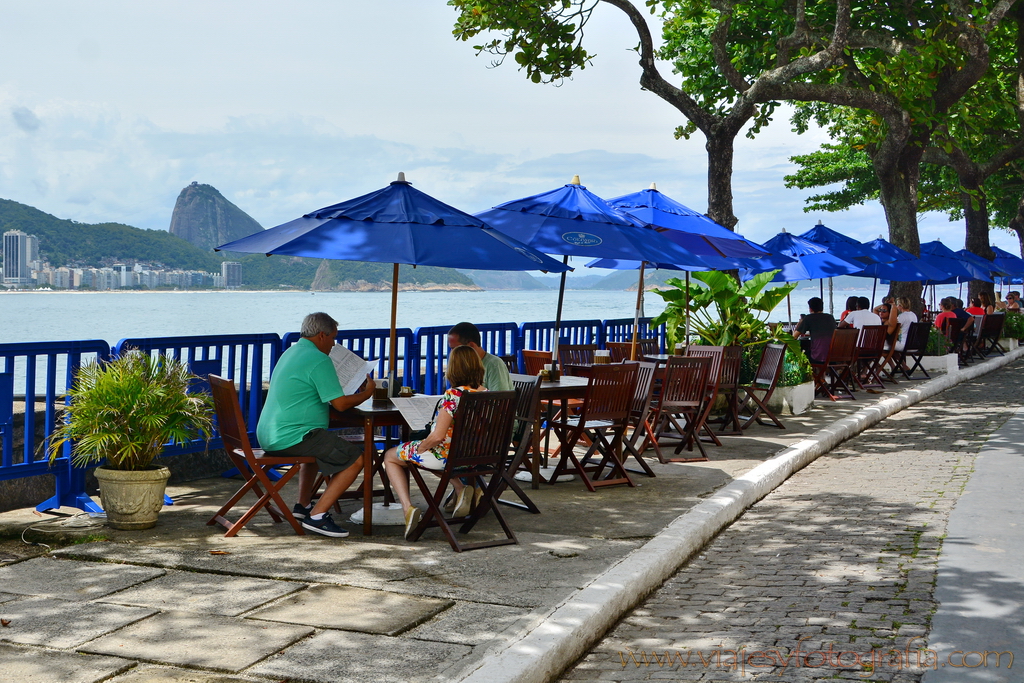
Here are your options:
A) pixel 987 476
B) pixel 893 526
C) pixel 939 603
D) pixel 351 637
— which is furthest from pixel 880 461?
pixel 351 637

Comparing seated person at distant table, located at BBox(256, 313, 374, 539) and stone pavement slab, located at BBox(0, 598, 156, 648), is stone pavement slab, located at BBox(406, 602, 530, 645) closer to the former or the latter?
stone pavement slab, located at BBox(0, 598, 156, 648)

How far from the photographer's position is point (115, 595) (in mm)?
5141

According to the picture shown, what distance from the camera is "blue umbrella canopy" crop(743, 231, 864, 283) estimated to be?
16.8 meters

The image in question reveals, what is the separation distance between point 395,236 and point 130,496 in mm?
2509

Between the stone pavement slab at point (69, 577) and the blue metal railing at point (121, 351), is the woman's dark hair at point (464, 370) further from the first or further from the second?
the blue metal railing at point (121, 351)

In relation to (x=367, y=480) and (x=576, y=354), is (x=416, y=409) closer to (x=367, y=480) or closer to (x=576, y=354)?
(x=367, y=480)

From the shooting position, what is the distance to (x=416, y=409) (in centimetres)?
703

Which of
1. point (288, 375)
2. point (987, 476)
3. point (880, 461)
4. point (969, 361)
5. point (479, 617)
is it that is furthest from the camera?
point (969, 361)

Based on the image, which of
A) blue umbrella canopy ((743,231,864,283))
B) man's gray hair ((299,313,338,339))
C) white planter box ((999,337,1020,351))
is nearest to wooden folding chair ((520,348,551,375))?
man's gray hair ((299,313,338,339))

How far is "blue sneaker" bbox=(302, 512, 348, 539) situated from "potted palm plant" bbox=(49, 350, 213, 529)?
1.03 metres

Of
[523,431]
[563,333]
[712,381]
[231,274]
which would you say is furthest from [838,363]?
[231,274]

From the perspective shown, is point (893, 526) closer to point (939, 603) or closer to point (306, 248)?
point (939, 603)

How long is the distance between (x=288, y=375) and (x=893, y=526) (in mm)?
4577

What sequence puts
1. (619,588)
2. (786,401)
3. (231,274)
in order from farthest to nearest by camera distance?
(231,274) < (786,401) < (619,588)
